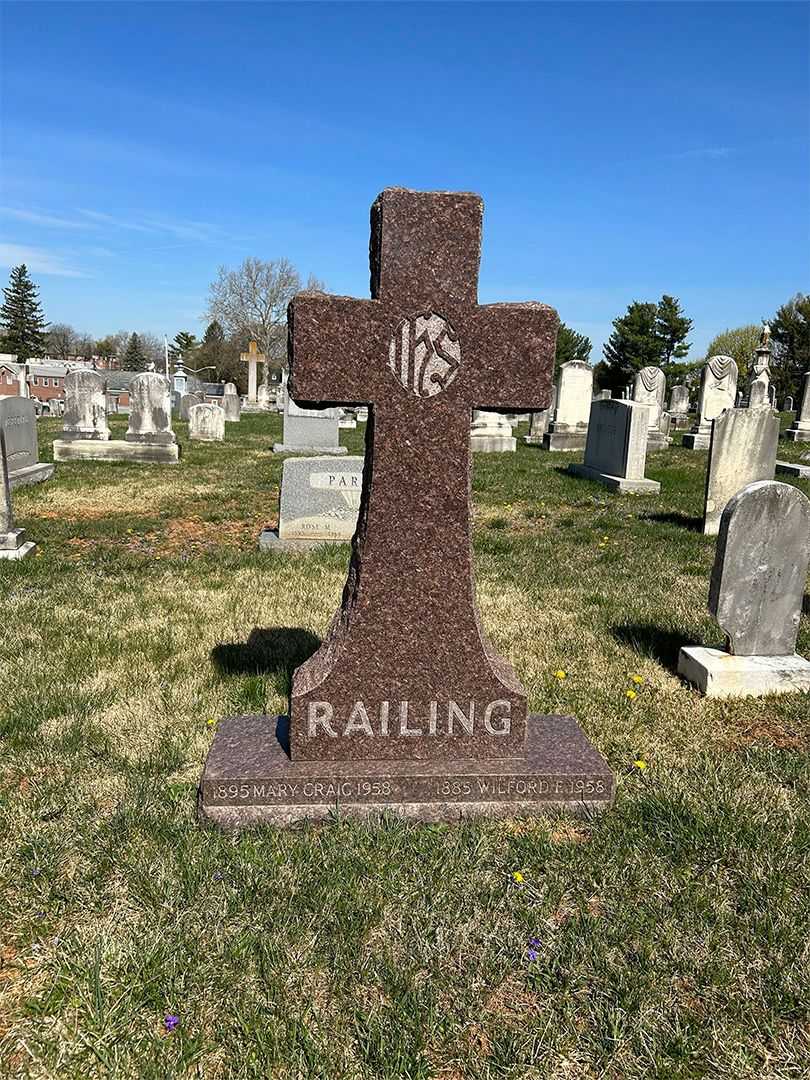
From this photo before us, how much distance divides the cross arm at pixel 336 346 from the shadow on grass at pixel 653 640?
10.0 ft

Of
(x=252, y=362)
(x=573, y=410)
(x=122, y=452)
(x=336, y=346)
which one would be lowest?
(x=122, y=452)

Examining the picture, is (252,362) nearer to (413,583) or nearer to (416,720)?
(413,583)

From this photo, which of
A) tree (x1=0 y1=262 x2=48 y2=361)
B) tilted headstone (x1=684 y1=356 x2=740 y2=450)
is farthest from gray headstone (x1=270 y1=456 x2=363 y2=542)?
tree (x1=0 y1=262 x2=48 y2=361)

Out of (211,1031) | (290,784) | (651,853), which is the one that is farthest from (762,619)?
(211,1031)

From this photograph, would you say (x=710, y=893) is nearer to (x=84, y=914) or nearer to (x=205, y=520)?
(x=84, y=914)

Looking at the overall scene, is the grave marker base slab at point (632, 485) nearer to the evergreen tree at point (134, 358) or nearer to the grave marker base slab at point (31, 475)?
the grave marker base slab at point (31, 475)

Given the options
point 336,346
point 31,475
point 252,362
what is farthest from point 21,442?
point 252,362

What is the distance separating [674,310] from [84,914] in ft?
206

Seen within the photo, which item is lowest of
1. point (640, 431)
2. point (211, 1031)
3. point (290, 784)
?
point (211, 1031)

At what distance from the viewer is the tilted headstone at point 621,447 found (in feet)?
37.5

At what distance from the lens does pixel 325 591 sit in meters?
6.14

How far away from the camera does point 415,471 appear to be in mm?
2896

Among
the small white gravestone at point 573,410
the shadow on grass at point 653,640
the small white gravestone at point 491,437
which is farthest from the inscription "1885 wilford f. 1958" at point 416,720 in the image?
the small white gravestone at point 573,410

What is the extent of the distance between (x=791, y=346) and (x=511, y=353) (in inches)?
A: 2284
